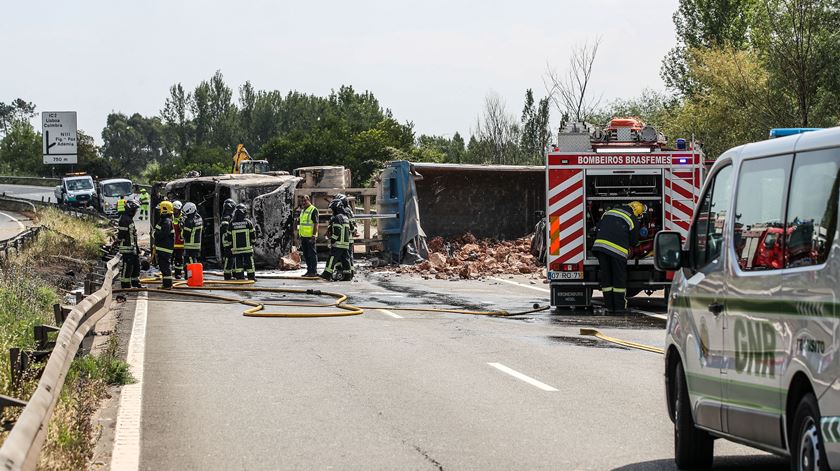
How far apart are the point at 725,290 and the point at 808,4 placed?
3168cm

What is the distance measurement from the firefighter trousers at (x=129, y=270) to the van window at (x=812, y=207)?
18.6m

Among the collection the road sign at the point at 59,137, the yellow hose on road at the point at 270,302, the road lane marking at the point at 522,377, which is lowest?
the road lane marking at the point at 522,377

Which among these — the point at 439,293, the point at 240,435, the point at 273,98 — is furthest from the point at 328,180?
the point at 273,98

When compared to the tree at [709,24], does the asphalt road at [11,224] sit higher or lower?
lower

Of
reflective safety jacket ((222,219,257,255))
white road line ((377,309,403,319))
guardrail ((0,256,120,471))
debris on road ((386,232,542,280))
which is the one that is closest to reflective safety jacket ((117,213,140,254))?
reflective safety jacket ((222,219,257,255))

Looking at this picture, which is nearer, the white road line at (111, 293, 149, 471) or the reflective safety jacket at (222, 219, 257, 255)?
the white road line at (111, 293, 149, 471)

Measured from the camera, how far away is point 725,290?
21.9ft

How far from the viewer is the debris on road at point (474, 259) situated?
2900 cm

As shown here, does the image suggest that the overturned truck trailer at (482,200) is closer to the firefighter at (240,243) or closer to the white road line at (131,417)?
the firefighter at (240,243)

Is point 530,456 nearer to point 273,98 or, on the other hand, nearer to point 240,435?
point 240,435

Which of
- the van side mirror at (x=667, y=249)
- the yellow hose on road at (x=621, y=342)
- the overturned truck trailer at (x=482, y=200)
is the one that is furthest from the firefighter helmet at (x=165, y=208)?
the van side mirror at (x=667, y=249)

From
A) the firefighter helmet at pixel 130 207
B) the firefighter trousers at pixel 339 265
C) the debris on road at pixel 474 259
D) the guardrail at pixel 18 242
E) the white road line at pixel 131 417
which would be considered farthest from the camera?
the debris on road at pixel 474 259

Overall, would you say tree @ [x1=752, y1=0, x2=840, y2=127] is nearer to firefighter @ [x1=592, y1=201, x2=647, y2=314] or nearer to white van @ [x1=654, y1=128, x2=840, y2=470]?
firefighter @ [x1=592, y1=201, x2=647, y2=314]

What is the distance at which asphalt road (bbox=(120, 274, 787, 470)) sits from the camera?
7918 millimetres
